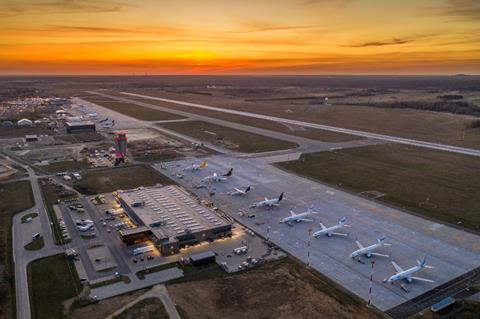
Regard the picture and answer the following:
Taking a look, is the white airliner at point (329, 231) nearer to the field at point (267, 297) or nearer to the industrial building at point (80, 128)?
the field at point (267, 297)

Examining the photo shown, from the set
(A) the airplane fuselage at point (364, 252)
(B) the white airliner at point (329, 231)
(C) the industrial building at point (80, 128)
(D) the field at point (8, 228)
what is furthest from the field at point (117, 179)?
(C) the industrial building at point (80, 128)

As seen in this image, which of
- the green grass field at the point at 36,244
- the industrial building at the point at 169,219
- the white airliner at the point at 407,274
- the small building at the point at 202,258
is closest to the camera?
the white airliner at the point at 407,274

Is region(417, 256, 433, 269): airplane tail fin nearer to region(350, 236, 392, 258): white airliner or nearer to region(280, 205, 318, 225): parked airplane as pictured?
region(350, 236, 392, 258): white airliner

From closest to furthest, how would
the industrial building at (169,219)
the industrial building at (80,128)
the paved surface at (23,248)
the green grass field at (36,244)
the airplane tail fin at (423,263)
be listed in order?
Answer: the paved surface at (23,248) → the airplane tail fin at (423,263) → the green grass field at (36,244) → the industrial building at (169,219) → the industrial building at (80,128)

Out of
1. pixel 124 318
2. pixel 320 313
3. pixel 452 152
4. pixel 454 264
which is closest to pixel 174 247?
pixel 124 318

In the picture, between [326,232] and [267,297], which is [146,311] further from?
[326,232]

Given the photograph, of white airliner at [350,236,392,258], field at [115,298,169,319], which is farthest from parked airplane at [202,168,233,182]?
field at [115,298,169,319]

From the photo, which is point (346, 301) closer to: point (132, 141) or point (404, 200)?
point (404, 200)
